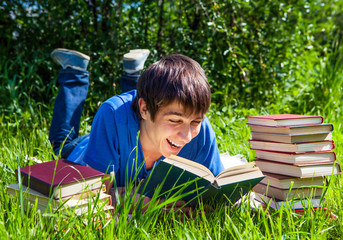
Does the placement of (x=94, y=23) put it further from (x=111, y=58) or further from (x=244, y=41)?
(x=244, y=41)

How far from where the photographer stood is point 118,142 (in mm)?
2336

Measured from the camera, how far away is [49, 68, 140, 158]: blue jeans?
3166 millimetres

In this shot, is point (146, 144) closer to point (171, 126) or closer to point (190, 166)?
point (171, 126)

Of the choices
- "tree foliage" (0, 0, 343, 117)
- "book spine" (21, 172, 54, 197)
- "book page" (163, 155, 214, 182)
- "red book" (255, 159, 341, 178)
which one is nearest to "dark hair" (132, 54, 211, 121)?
"book page" (163, 155, 214, 182)

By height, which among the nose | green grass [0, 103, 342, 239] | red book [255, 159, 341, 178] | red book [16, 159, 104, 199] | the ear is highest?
the ear

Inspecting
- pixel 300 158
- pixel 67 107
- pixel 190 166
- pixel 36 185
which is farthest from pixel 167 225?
pixel 67 107

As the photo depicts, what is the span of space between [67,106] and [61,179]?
1624mm

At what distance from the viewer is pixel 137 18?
13.7 feet

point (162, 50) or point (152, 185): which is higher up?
point (162, 50)

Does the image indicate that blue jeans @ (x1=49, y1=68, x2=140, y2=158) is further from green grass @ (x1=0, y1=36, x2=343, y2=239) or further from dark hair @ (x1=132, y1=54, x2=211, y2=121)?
dark hair @ (x1=132, y1=54, x2=211, y2=121)

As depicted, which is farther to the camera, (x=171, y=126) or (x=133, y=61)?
(x=133, y=61)

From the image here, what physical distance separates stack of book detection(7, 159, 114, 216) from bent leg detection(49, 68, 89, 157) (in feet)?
4.51

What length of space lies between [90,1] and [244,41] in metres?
1.79

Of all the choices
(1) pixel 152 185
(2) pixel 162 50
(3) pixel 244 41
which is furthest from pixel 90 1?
(1) pixel 152 185
